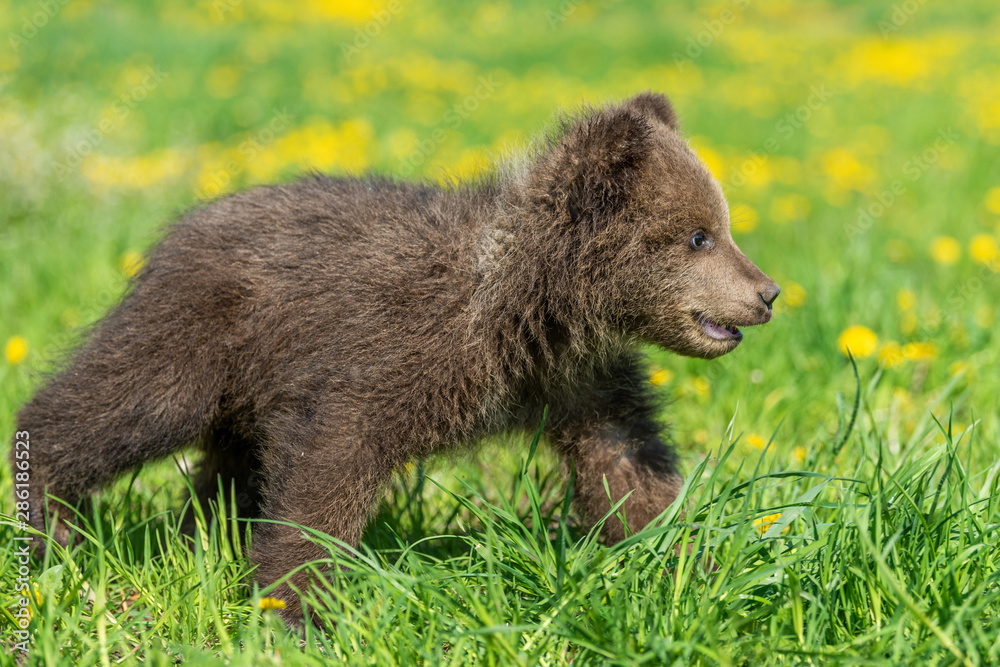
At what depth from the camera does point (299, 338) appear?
11.1ft

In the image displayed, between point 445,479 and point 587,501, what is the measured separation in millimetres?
946

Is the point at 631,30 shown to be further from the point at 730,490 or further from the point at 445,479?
the point at 730,490

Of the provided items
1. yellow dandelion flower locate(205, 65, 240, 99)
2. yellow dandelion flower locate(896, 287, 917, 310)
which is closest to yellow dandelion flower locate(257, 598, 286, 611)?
yellow dandelion flower locate(896, 287, 917, 310)

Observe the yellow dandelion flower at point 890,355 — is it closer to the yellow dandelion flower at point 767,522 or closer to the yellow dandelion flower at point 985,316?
the yellow dandelion flower at point 985,316

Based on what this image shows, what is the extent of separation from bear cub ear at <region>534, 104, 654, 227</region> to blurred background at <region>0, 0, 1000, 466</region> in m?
0.53

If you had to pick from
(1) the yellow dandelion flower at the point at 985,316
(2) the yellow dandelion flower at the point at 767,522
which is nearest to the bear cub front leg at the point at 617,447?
(2) the yellow dandelion flower at the point at 767,522

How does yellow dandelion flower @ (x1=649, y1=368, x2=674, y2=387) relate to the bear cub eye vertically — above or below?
below

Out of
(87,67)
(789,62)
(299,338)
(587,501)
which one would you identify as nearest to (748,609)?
(587,501)

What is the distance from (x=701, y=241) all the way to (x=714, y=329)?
1.03 feet

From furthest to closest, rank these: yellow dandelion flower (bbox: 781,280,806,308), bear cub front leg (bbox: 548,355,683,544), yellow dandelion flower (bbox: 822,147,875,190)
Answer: yellow dandelion flower (bbox: 822,147,875,190), yellow dandelion flower (bbox: 781,280,806,308), bear cub front leg (bbox: 548,355,683,544)

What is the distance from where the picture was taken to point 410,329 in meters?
3.26

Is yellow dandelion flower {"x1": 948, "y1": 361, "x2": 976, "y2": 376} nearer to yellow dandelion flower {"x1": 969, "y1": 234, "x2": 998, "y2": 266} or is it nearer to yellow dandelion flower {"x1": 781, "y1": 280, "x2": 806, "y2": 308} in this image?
yellow dandelion flower {"x1": 781, "y1": 280, "x2": 806, "y2": 308}

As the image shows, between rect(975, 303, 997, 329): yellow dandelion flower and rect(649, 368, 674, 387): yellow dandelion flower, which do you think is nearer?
rect(649, 368, 674, 387): yellow dandelion flower

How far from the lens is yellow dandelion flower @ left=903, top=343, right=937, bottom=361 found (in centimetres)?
474
